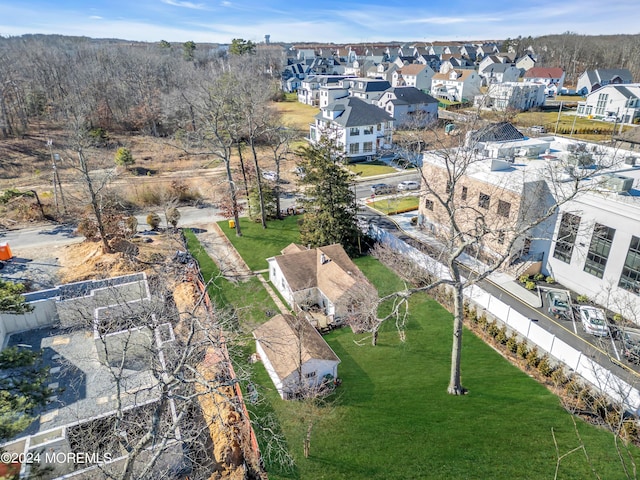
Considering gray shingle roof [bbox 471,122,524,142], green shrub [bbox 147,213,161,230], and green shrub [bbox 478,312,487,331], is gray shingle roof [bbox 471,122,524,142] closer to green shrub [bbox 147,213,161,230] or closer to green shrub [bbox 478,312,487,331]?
green shrub [bbox 478,312,487,331]

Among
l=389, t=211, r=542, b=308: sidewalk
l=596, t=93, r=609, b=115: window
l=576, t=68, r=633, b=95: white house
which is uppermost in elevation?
l=576, t=68, r=633, b=95: white house

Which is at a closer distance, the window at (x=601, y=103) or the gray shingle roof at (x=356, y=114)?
→ the gray shingle roof at (x=356, y=114)

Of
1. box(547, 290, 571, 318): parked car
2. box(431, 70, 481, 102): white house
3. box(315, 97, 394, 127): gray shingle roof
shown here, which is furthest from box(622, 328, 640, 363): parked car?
box(431, 70, 481, 102): white house

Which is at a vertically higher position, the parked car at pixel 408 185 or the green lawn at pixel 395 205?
the parked car at pixel 408 185

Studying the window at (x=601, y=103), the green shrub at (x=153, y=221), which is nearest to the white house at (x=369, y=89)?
the window at (x=601, y=103)

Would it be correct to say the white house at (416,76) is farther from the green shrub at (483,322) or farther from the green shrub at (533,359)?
the green shrub at (533,359)

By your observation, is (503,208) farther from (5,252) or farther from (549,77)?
(549,77)
